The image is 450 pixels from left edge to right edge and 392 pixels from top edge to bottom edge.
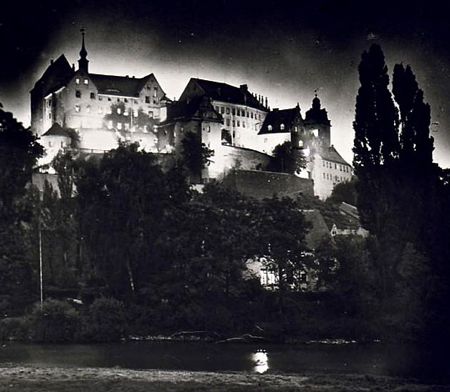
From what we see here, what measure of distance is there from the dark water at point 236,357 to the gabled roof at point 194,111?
48.4 m

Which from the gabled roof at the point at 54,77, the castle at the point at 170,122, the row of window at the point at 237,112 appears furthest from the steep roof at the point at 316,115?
the gabled roof at the point at 54,77

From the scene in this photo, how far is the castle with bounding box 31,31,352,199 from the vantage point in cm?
8725

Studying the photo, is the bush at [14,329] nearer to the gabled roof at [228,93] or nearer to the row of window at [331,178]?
the row of window at [331,178]

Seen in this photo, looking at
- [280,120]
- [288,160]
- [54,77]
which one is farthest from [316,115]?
[54,77]

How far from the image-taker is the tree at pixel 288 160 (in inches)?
3440

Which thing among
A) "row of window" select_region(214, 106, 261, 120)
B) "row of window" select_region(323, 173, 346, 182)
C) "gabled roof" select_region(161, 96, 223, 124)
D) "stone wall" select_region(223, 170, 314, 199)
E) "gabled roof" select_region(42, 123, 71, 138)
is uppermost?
"row of window" select_region(214, 106, 261, 120)

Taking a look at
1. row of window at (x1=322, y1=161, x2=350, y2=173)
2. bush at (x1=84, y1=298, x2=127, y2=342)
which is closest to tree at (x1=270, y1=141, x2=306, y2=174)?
row of window at (x1=322, y1=161, x2=350, y2=173)

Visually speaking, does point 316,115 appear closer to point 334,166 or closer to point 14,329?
point 334,166

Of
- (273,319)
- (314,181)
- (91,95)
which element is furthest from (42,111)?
(273,319)

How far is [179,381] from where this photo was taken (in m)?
30.4

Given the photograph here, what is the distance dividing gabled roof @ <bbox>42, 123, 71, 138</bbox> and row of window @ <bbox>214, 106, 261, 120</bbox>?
2149 centimetres

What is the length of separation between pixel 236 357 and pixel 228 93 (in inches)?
2682

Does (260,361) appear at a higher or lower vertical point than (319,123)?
lower

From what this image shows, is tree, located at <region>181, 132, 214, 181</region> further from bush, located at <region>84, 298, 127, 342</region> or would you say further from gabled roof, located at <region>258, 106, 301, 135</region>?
bush, located at <region>84, 298, 127, 342</region>
